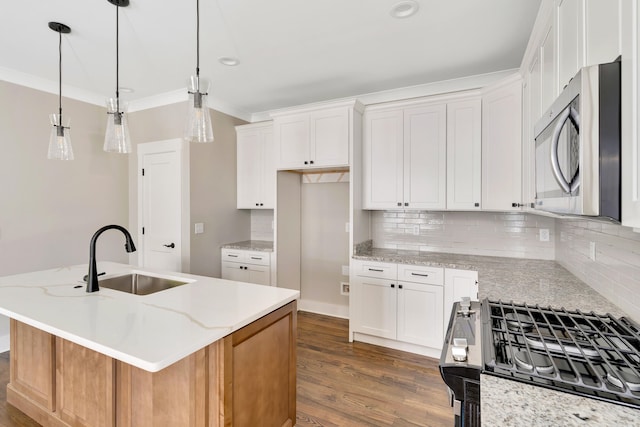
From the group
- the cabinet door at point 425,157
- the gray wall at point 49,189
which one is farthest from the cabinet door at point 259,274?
the cabinet door at point 425,157

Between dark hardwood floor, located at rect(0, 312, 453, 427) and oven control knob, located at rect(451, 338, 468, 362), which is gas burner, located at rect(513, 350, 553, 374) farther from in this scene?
dark hardwood floor, located at rect(0, 312, 453, 427)

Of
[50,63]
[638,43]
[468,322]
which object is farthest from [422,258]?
[50,63]

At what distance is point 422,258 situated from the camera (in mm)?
3014

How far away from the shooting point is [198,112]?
6.05ft

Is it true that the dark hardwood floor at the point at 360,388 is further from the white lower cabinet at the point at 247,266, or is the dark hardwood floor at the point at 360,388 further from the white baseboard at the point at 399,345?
the white lower cabinet at the point at 247,266

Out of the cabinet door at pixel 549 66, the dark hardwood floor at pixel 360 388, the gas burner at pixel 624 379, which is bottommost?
the dark hardwood floor at pixel 360 388

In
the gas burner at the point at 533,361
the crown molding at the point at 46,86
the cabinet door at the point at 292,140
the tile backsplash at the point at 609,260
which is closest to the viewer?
the gas burner at the point at 533,361

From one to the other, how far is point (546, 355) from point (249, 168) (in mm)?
3699

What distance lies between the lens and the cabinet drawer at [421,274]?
2.80m

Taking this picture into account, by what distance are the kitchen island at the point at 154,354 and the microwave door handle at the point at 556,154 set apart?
1.36 m

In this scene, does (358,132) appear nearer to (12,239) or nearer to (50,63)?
(50,63)

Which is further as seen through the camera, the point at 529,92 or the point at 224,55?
the point at 224,55

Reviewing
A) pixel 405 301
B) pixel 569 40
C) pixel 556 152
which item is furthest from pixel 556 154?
pixel 405 301

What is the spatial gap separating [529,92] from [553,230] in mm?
Answer: 1338
